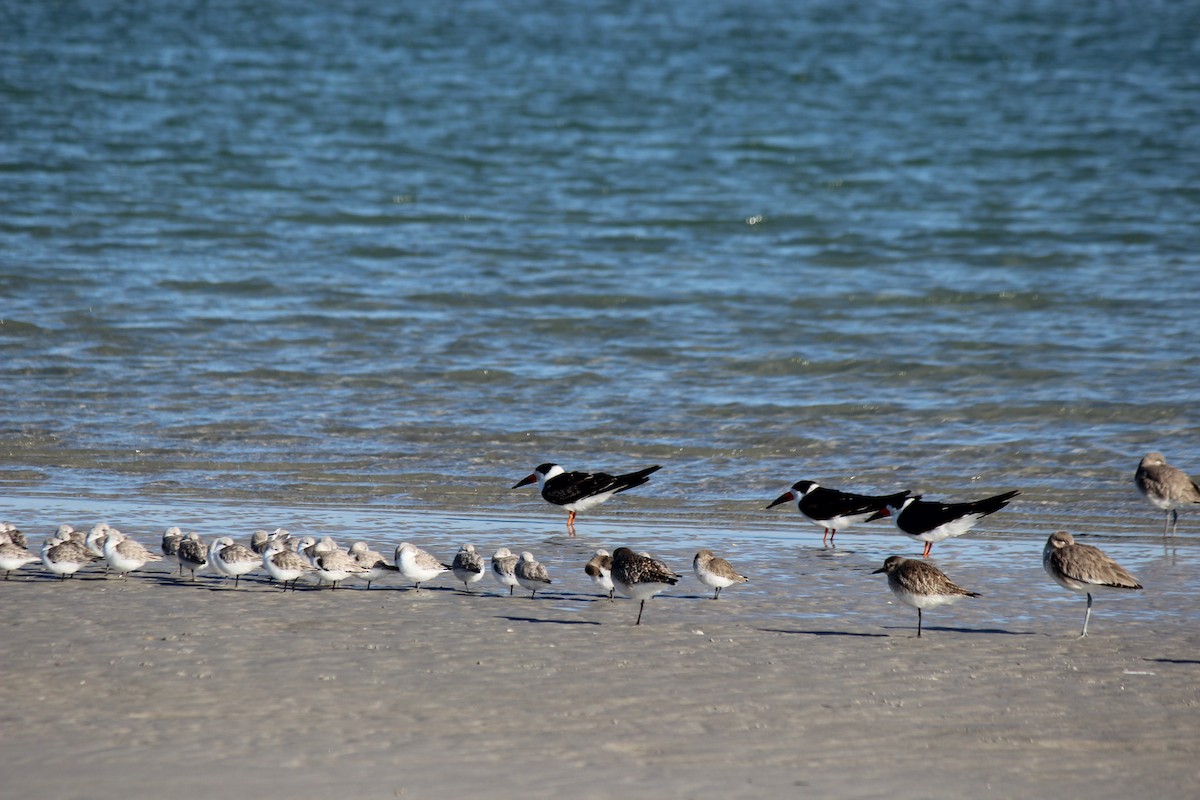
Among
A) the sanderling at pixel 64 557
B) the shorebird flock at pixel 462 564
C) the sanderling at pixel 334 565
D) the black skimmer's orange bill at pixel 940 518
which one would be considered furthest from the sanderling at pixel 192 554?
the black skimmer's orange bill at pixel 940 518

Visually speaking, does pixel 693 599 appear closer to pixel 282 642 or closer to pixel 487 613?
pixel 487 613

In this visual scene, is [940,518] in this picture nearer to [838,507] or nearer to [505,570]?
[838,507]

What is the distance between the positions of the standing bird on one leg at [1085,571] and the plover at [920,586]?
68cm

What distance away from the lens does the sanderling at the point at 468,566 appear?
907cm

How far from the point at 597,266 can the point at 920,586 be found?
17.1 metres

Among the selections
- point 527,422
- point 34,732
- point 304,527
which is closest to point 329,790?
point 34,732

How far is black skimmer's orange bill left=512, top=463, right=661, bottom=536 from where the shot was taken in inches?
466

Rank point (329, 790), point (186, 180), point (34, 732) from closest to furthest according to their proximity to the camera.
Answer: point (329, 790) < point (34, 732) < point (186, 180)

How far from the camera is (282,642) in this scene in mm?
7766

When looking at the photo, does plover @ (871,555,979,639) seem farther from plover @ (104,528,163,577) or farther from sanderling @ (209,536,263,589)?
plover @ (104,528,163,577)

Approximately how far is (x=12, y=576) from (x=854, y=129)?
33280mm

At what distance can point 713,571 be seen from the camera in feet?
29.0

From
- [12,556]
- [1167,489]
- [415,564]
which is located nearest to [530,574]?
[415,564]

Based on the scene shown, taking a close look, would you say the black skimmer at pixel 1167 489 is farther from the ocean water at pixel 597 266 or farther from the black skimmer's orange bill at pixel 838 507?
the black skimmer's orange bill at pixel 838 507
